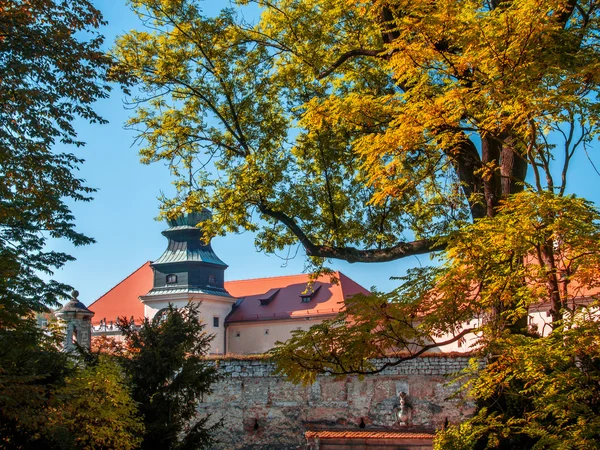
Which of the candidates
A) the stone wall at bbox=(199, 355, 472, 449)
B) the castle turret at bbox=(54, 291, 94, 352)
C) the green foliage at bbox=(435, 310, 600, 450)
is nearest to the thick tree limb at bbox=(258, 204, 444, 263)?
the green foliage at bbox=(435, 310, 600, 450)

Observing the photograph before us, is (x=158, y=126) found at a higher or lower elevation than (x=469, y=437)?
higher

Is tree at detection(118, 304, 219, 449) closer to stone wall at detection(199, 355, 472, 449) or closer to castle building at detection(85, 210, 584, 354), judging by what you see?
stone wall at detection(199, 355, 472, 449)

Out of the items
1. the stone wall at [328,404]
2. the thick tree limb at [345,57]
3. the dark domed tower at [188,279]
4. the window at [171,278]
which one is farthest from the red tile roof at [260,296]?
the thick tree limb at [345,57]

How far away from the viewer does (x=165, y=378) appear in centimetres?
1303

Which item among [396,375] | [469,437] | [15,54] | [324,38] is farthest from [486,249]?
[396,375]

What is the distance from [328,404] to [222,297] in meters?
22.1

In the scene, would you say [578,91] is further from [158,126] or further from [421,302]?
[158,126]

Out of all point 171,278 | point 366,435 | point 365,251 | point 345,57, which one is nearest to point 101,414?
point 365,251

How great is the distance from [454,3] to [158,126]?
7849mm

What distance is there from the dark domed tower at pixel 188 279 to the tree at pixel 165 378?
23963 mm

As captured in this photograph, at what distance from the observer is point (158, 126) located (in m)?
13.7

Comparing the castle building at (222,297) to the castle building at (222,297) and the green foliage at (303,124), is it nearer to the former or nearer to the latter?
the castle building at (222,297)

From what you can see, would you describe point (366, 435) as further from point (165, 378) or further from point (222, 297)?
point (222, 297)

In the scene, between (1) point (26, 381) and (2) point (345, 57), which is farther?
(2) point (345, 57)
